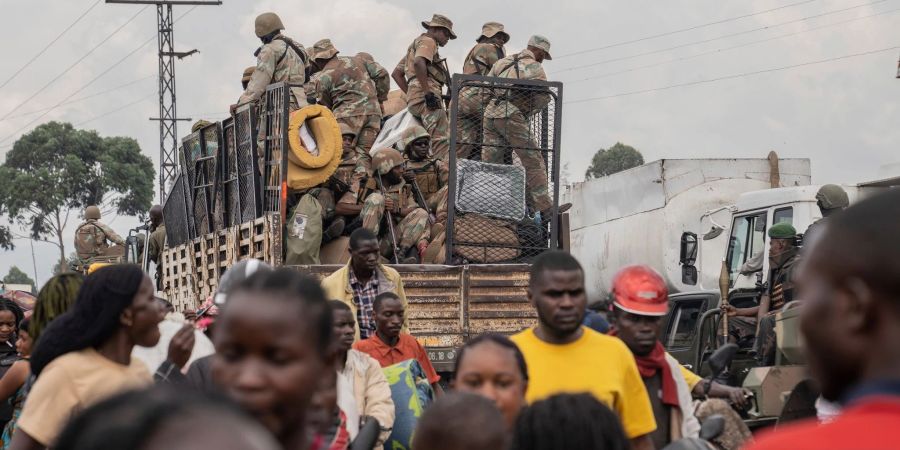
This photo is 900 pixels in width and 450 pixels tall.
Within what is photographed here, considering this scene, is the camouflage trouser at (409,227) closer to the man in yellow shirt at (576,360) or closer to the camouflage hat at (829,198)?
the camouflage hat at (829,198)

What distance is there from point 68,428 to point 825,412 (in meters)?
5.91

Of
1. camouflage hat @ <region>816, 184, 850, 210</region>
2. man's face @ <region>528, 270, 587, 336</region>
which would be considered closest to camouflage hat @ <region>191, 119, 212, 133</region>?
camouflage hat @ <region>816, 184, 850, 210</region>

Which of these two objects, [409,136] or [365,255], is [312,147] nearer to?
[409,136]

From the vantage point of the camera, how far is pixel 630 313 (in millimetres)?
5695

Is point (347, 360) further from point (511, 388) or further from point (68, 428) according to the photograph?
point (68, 428)

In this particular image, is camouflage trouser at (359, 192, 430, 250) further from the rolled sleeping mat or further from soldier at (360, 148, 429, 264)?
the rolled sleeping mat

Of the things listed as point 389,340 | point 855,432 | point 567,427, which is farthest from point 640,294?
point 855,432

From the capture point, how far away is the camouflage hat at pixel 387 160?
11852 millimetres

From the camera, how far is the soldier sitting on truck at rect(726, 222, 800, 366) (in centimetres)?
1024

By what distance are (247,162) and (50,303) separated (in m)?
5.90

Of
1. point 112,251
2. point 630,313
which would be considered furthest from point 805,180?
point 630,313

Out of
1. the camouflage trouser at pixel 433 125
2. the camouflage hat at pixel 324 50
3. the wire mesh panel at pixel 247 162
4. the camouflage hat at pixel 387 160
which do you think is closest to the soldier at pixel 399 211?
the camouflage hat at pixel 387 160

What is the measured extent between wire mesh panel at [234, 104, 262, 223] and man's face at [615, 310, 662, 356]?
5990 millimetres

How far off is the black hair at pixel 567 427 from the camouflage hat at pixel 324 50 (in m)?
9.76
